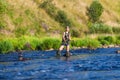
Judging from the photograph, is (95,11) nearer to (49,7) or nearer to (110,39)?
(49,7)

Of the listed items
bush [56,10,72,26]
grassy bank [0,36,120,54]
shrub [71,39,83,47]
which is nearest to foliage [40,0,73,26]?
bush [56,10,72,26]

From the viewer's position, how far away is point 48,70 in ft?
79.4

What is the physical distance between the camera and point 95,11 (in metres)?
86.7

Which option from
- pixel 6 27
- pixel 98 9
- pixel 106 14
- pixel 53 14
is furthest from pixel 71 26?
pixel 106 14

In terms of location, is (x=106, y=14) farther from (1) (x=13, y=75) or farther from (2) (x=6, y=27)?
(1) (x=13, y=75)

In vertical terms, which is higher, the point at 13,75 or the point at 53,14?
the point at 53,14

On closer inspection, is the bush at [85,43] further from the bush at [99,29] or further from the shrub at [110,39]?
the bush at [99,29]

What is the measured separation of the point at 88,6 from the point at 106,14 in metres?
7.24

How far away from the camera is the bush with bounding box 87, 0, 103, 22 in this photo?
283 feet

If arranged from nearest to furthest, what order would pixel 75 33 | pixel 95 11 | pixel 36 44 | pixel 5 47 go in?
pixel 5 47 < pixel 36 44 < pixel 75 33 < pixel 95 11

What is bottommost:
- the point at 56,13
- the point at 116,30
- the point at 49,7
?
the point at 116,30

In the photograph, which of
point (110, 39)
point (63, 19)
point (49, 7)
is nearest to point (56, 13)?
point (49, 7)

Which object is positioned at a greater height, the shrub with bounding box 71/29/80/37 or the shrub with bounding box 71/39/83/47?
the shrub with bounding box 71/29/80/37

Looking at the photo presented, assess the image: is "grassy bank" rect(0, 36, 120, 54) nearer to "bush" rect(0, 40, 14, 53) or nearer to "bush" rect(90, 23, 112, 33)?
"bush" rect(0, 40, 14, 53)
